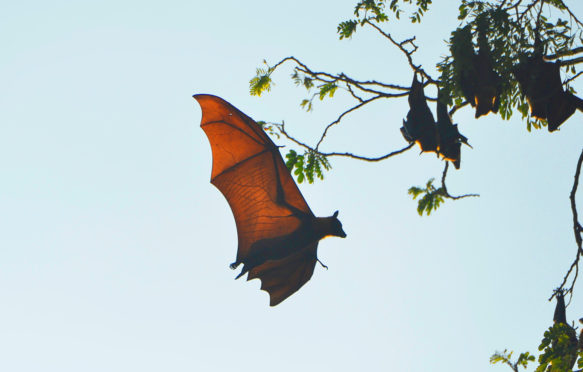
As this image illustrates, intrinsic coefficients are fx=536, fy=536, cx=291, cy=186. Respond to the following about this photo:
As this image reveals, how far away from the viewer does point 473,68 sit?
552cm

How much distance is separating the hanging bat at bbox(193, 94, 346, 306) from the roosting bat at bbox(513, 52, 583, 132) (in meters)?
2.84

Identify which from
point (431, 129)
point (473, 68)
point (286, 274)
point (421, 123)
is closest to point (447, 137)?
point (431, 129)

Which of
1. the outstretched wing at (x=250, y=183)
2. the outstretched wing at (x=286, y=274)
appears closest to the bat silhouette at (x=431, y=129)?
the outstretched wing at (x=250, y=183)

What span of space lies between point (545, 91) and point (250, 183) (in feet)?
12.6

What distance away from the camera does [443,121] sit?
6398 millimetres

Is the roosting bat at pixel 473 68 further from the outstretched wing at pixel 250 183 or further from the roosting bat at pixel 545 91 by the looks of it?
the outstretched wing at pixel 250 183

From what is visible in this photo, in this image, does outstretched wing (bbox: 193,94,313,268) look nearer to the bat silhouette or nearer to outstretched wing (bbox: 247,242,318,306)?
outstretched wing (bbox: 247,242,318,306)

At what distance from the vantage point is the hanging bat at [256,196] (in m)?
7.18

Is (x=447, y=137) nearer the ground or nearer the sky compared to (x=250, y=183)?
nearer the ground

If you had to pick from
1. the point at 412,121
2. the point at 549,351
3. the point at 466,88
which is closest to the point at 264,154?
the point at 412,121

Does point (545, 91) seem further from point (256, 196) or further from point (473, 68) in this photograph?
point (256, 196)

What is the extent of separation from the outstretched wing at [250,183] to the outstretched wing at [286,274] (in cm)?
49

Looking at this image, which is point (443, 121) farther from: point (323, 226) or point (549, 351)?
point (549, 351)

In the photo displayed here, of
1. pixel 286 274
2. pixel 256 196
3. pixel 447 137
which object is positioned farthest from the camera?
pixel 286 274
